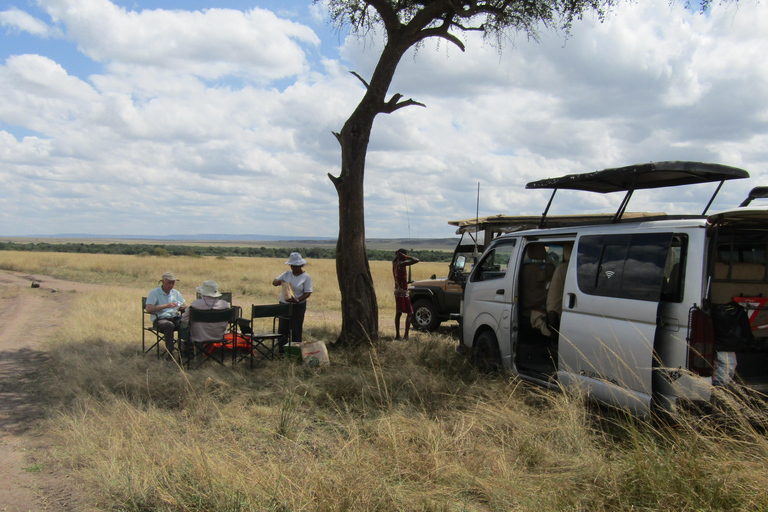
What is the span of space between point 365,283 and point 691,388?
5475 mm

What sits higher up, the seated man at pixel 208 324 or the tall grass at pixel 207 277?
the seated man at pixel 208 324

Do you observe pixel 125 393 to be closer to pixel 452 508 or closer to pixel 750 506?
pixel 452 508

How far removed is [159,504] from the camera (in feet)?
11.8

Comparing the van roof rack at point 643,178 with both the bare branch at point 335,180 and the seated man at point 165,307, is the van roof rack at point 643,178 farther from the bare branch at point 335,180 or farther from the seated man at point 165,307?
the seated man at point 165,307

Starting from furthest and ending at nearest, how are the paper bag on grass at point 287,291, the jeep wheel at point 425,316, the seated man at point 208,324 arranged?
the jeep wheel at point 425,316 < the paper bag on grass at point 287,291 < the seated man at point 208,324

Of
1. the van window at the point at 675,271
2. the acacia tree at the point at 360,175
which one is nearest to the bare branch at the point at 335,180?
the acacia tree at the point at 360,175

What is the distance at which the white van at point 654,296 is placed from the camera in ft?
13.8

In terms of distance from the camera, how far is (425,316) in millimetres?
12070

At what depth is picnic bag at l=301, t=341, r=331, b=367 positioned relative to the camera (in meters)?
7.49

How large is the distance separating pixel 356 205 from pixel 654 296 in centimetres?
522

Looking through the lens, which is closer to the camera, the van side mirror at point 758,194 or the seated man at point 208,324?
the van side mirror at point 758,194

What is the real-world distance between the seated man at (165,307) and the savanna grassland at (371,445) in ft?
2.31

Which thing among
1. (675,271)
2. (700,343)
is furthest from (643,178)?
(700,343)

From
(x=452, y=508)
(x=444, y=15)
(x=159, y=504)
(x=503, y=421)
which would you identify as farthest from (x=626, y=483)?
(x=444, y=15)
